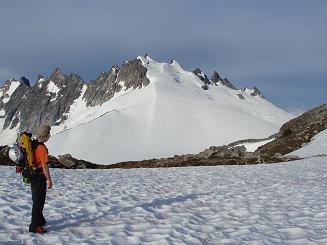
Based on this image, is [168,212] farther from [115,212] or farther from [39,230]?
[39,230]

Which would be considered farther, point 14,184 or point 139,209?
point 14,184

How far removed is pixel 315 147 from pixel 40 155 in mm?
49745

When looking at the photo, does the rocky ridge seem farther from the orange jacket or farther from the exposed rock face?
the orange jacket

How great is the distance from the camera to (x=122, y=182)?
24.5 meters

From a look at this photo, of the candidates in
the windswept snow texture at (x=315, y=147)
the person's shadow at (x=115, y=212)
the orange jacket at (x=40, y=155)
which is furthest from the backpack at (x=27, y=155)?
the windswept snow texture at (x=315, y=147)

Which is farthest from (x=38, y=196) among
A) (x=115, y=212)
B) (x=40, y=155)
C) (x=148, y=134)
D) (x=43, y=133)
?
(x=148, y=134)

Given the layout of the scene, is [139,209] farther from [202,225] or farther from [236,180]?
[236,180]

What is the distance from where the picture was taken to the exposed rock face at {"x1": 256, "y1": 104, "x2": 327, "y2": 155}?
63.7 m

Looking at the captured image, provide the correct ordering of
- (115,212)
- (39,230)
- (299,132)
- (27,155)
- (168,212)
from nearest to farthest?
(39,230)
(27,155)
(115,212)
(168,212)
(299,132)

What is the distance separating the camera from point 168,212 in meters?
15.9

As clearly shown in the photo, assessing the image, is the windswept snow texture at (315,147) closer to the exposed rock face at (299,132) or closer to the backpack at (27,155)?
the exposed rock face at (299,132)

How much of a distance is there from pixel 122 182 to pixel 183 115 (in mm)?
174038

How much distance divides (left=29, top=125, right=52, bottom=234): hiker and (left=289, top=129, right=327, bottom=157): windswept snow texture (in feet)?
146

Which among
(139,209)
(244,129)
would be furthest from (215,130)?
(139,209)
